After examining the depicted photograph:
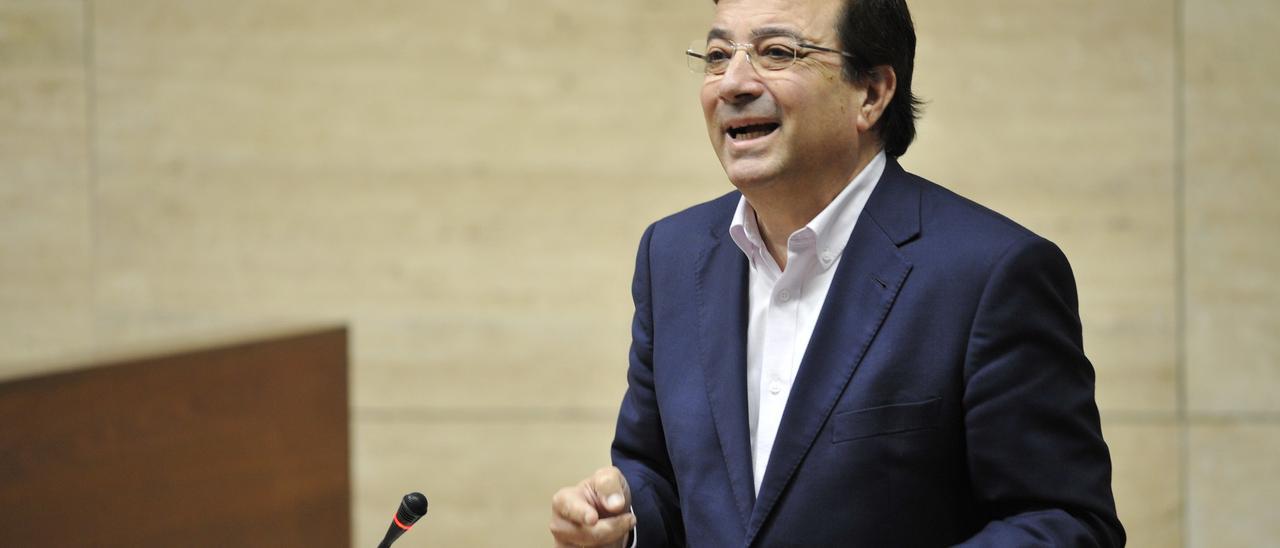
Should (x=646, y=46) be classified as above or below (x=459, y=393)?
above

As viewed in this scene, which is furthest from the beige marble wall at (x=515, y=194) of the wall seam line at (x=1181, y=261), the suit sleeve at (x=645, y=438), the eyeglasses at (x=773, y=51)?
the eyeglasses at (x=773, y=51)

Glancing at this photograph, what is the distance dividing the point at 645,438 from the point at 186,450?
1.83 ft

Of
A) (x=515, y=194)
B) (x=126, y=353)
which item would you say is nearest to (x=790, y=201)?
(x=126, y=353)

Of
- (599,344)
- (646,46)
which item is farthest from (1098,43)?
(599,344)

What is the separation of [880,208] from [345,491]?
124cm

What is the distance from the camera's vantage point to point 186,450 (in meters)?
1.54

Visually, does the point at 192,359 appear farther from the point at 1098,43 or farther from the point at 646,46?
the point at 1098,43

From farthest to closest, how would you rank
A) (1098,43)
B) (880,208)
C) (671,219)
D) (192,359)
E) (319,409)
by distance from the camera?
(1098,43) → (319,409) → (192,359) → (671,219) → (880,208)

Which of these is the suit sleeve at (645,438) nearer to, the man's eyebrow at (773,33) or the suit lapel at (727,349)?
the suit lapel at (727,349)

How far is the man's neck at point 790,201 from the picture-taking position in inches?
52.1

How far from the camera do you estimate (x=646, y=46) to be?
300 cm

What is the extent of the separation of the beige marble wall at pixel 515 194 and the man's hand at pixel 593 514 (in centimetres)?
173

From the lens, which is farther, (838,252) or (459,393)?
(459,393)

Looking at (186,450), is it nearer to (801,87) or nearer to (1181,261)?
(801,87)
